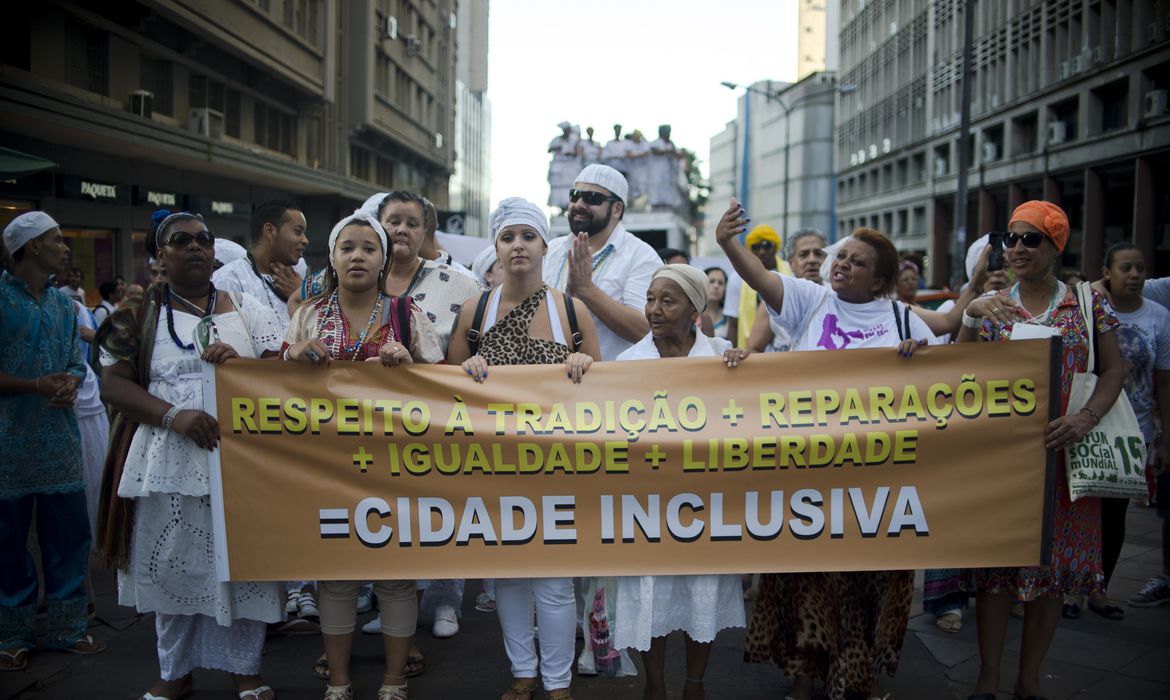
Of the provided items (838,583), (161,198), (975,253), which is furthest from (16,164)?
(161,198)

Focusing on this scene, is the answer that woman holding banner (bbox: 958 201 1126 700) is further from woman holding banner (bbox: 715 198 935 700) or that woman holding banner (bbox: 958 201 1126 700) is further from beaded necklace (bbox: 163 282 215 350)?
beaded necklace (bbox: 163 282 215 350)

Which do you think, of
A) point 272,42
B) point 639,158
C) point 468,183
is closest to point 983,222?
point 639,158

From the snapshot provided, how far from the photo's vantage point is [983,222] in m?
34.6

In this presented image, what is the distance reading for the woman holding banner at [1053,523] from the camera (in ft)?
13.7

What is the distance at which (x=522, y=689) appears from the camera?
4.21 m

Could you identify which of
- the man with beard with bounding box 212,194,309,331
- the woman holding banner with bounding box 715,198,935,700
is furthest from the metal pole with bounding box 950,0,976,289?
the man with beard with bounding box 212,194,309,331

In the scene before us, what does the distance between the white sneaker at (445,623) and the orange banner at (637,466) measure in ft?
4.08

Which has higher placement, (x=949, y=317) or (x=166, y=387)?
(x=949, y=317)

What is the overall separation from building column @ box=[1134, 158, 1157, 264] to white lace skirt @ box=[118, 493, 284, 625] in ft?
73.4

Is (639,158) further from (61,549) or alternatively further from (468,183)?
(468,183)

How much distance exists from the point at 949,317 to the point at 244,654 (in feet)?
14.2

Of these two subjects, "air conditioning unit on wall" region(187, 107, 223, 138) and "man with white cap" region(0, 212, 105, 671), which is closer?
"man with white cap" region(0, 212, 105, 671)

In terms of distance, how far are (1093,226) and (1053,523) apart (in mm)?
23676

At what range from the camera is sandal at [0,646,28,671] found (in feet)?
15.1
